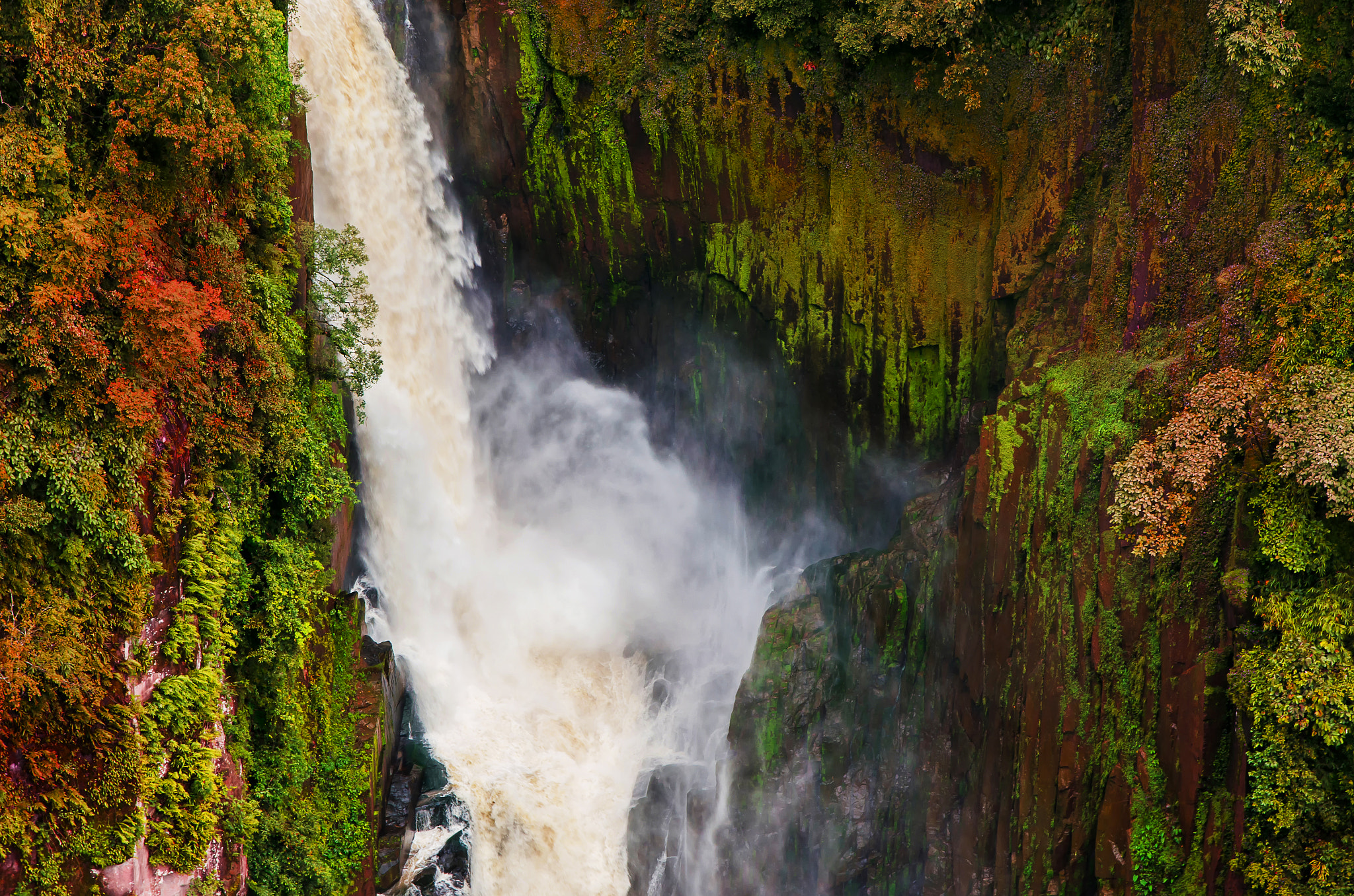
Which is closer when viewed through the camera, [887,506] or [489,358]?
[887,506]

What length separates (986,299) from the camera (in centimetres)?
1526

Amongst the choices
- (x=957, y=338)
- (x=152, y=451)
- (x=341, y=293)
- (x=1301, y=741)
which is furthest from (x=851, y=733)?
(x=152, y=451)

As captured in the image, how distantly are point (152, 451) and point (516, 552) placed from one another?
8.79 metres

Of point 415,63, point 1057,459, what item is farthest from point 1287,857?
point 415,63

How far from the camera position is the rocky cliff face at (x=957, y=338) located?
11.1 m

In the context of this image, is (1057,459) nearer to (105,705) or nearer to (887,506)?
(887,506)

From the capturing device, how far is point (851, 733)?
15.1 meters

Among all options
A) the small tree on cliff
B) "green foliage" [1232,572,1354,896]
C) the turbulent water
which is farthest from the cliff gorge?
the turbulent water

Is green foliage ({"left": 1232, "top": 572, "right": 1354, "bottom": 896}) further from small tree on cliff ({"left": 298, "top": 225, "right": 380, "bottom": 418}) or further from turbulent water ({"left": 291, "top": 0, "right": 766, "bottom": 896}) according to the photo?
small tree on cliff ({"left": 298, "top": 225, "right": 380, "bottom": 418})

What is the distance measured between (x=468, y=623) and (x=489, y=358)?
17.3 feet

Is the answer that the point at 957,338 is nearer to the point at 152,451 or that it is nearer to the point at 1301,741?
the point at 1301,741

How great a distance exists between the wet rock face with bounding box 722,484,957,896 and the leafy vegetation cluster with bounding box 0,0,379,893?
6486 millimetres

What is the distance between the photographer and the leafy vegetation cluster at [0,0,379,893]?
878 cm

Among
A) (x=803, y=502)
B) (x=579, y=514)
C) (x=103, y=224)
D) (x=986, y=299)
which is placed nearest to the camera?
(x=103, y=224)
